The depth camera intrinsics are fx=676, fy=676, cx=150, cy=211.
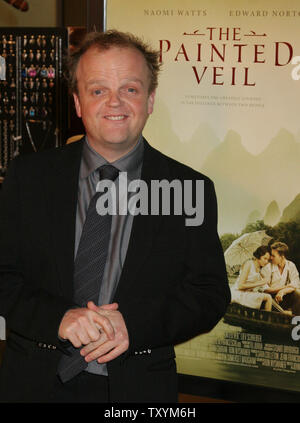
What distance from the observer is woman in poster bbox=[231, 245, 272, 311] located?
8.36 feet

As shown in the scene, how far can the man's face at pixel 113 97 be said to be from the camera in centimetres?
180

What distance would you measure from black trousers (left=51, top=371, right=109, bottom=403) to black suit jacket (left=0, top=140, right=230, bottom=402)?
4 centimetres

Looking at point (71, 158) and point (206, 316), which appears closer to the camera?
point (206, 316)

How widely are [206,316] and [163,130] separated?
3.37ft

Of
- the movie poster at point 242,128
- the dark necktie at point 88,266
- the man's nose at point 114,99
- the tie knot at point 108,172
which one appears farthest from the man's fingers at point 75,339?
the movie poster at point 242,128

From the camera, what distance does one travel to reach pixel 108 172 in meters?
1.85

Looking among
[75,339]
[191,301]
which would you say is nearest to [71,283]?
[75,339]

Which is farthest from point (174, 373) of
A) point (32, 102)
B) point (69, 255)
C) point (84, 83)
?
point (32, 102)

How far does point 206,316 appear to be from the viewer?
1.78 meters

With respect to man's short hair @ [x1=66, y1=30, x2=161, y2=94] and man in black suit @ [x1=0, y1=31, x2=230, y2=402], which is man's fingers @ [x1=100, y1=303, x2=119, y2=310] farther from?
man's short hair @ [x1=66, y1=30, x2=161, y2=94]

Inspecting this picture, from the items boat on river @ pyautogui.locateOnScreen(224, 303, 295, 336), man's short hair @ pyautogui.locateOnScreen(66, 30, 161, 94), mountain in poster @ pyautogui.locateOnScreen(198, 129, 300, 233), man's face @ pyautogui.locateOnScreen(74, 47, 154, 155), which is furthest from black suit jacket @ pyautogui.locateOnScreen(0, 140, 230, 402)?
boat on river @ pyautogui.locateOnScreen(224, 303, 295, 336)

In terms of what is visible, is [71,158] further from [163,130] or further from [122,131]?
[163,130]

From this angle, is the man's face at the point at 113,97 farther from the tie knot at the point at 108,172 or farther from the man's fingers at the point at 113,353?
the man's fingers at the point at 113,353

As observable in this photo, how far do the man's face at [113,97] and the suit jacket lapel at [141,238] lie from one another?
98 millimetres
